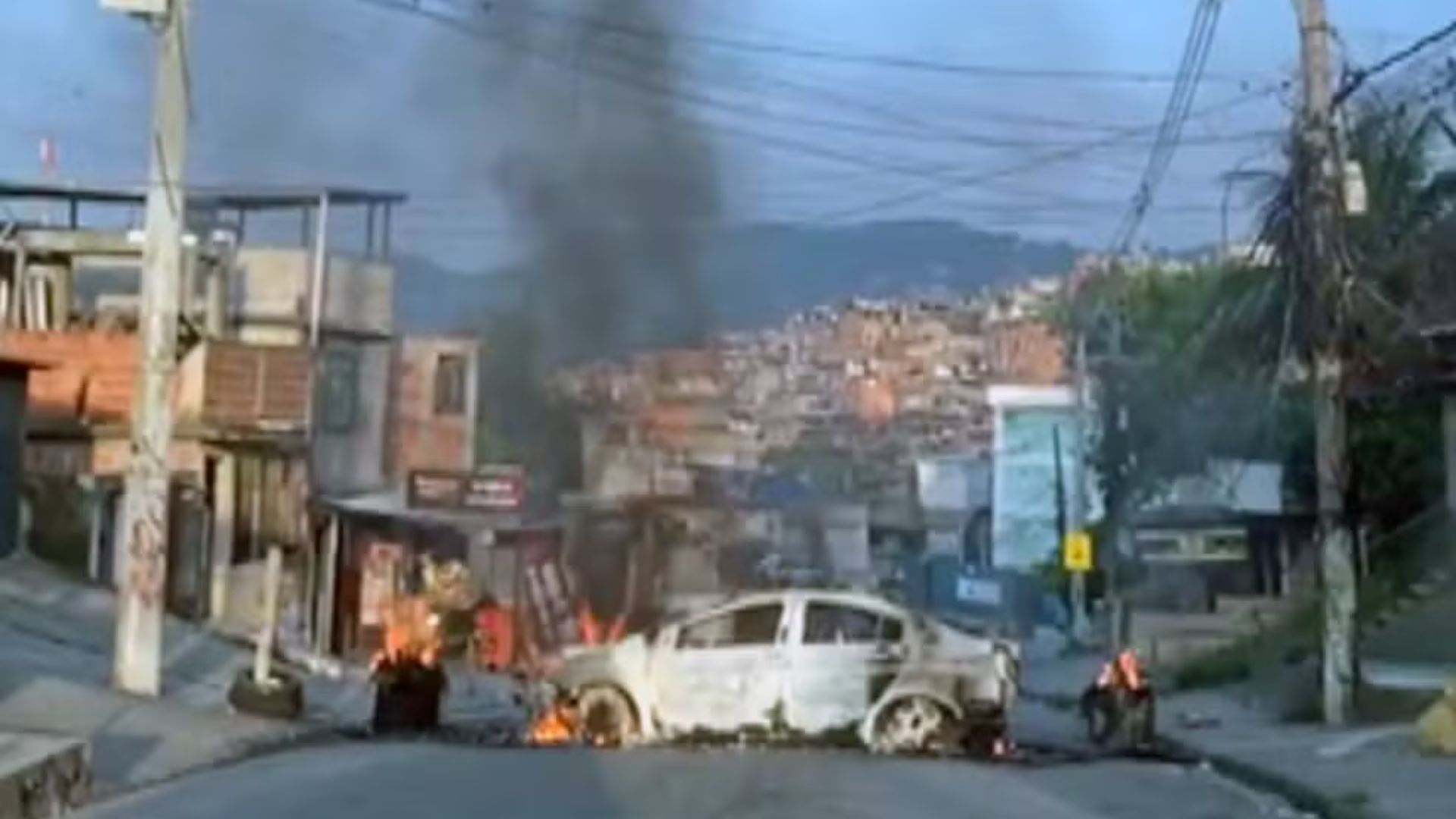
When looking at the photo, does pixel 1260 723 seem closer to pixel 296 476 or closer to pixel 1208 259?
pixel 296 476

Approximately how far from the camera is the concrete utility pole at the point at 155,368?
90.0 feet

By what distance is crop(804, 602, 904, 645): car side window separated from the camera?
85.7 feet

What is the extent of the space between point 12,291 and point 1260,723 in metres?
25.7

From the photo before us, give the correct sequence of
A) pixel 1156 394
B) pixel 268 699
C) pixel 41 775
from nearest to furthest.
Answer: pixel 41 775 < pixel 268 699 < pixel 1156 394

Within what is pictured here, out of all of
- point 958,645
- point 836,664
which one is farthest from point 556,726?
point 958,645

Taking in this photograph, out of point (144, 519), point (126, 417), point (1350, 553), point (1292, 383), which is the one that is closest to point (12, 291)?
point (126, 417)

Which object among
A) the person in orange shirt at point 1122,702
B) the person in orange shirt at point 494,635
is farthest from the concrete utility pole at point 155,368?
the person in orange shirt at point 494,635

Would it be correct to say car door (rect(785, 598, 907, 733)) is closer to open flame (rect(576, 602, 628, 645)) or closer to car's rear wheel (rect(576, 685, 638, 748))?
car's rear wheel (rect(576, 685, 638, 748))

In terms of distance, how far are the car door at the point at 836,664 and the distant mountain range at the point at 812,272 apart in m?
6.70

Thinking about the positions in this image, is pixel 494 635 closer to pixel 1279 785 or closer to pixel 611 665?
pixel 611 665

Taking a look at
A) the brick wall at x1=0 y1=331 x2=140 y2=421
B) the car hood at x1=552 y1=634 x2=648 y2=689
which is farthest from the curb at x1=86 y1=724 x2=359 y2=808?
the brick wall at x1=0 y1=331 x2=140 y2=421

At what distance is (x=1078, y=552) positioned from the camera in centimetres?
5522

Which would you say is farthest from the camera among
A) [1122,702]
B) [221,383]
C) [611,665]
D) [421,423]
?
[421,423]

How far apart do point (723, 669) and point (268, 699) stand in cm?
526
